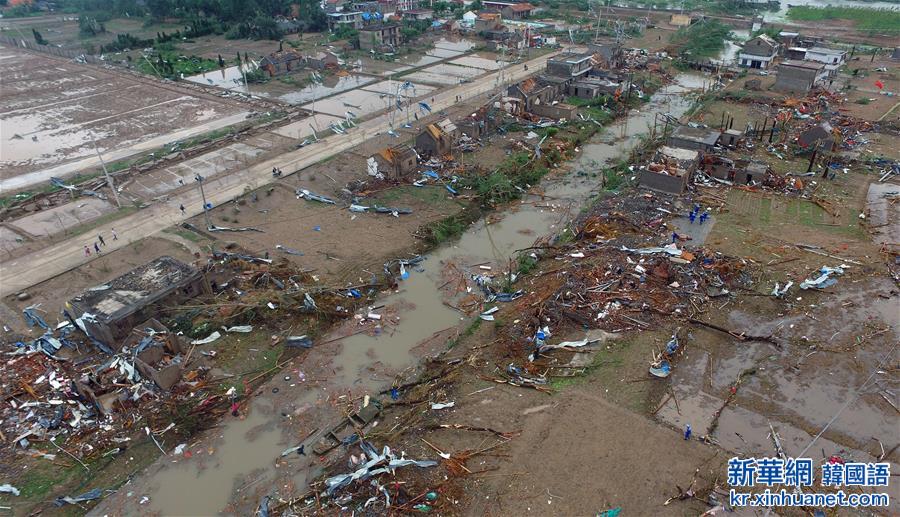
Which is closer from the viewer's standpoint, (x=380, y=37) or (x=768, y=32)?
(x=380, y=37)

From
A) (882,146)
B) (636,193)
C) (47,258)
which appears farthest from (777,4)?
(47,258)

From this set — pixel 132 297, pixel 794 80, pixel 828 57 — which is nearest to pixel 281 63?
pixel 132 297

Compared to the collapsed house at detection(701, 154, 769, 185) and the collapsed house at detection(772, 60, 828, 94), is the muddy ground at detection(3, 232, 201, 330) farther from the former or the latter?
the collapsed house at detection(772, 60, 828, 94)

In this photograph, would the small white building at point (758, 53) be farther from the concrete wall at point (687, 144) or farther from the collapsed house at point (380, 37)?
the collapsed house at point (380, 37)

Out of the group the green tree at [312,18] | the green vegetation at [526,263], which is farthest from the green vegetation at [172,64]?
the green vegetation at [526,263]

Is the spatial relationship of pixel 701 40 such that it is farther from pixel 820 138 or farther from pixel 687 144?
pixel 687 144

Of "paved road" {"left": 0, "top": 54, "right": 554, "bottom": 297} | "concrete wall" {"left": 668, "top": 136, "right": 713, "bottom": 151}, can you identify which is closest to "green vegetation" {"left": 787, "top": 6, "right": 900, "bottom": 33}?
"concrete wall" {"left": 668, "top": 136, "right": 713, "bottom": 151}

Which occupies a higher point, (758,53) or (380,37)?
(380,37)
